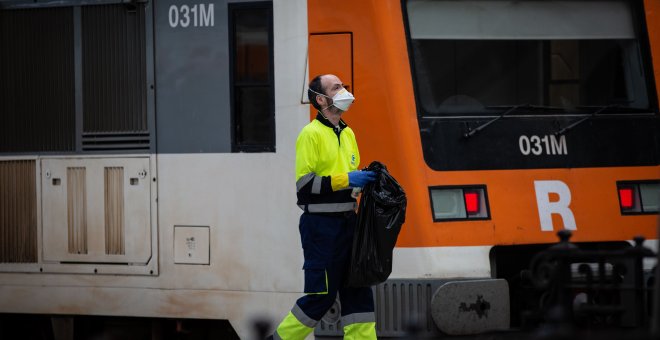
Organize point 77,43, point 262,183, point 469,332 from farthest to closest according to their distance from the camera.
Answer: point 77,43 < point 262,183 < point 469,332

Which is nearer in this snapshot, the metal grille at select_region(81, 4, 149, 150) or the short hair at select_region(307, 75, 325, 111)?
the short hair at select_region(307, 75, 325, 111)

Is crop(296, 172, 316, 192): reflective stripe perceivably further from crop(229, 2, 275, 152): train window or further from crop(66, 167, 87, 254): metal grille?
crop(66, 167, 87, 254): metal grille

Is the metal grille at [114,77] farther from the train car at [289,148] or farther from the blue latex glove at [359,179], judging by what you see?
the blue latex glove at [359,179]

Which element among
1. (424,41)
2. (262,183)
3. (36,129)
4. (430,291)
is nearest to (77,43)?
(36,129)

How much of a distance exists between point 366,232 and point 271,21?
66.0 inches

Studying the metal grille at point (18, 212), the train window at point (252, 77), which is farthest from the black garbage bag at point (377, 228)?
the metal grille at point (18, 212)

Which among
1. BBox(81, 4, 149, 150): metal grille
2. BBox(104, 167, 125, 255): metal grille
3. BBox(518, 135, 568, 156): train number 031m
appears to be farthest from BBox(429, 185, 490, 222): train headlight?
BBox(104, 167, 125, 255): metal grille

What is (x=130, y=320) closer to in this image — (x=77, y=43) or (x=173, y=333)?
(x=173, y=333)

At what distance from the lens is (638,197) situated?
270 inches

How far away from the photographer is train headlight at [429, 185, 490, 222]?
6.60 meters

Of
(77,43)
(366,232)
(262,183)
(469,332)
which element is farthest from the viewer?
(77,43)

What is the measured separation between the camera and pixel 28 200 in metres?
7.60

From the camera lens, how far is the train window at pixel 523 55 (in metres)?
6.86

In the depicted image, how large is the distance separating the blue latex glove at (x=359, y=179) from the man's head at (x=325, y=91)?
412 millimetres
